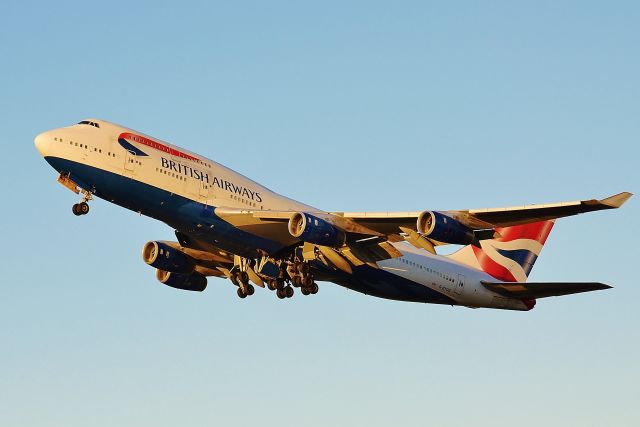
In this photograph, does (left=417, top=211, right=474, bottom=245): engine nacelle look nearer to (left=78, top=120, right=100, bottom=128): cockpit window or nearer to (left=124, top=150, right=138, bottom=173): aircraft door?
(left=124, top=150, right=138, bottom=173): aircraft door

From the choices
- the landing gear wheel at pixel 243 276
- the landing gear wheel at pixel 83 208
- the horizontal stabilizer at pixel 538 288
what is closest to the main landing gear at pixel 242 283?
the landing gear wheel at pixel 243 276

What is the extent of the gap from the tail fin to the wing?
11793 mm

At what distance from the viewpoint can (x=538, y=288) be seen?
5619cm

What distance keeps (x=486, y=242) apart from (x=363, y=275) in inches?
396

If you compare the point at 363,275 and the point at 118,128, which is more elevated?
the point at 118,128

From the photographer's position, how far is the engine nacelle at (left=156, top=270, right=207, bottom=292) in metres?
61.2

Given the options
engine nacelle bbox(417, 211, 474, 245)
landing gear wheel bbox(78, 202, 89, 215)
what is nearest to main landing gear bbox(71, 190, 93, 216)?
landing gear wheel bbox(78, 202, 89, 215)

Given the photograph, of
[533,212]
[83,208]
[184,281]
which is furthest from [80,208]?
[533,212]

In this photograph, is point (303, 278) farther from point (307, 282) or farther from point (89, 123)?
point (89, 123)

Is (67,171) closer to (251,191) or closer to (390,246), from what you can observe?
(251,191)

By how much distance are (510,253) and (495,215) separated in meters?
16.3

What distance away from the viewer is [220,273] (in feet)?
197

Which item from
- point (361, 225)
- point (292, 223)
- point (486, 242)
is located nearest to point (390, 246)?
point (361, 225)

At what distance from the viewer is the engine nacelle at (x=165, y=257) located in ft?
190
